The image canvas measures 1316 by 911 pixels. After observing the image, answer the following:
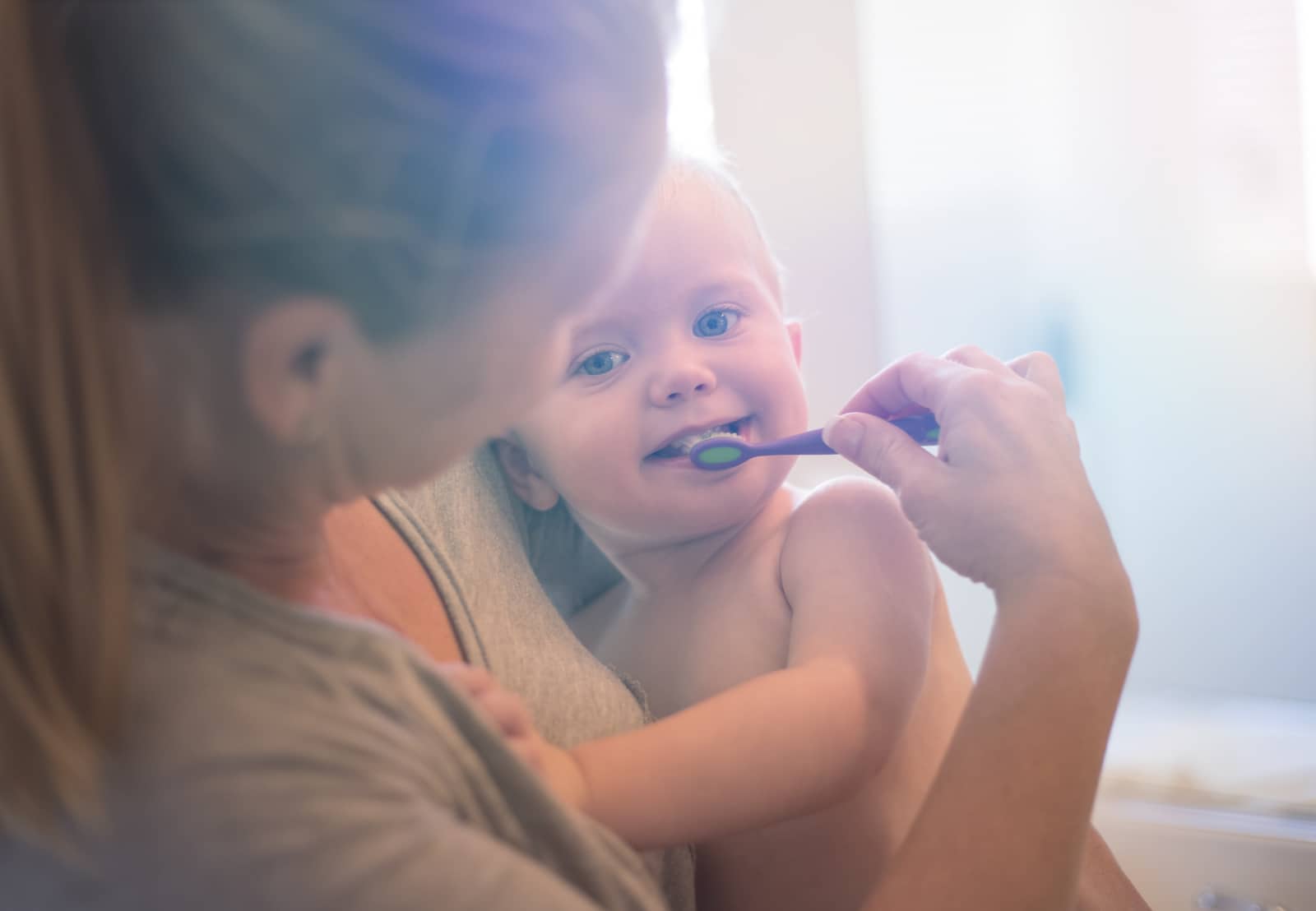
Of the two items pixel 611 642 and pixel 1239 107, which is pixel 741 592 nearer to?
pixel 611 642

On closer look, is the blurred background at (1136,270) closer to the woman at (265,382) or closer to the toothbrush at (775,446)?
the toothbrush at (775,446)

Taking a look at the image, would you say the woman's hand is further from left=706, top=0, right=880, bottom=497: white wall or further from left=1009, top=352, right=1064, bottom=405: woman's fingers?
left=706, top=0, right=880, bottom=497: white wall

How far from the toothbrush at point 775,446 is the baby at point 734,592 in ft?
0.07

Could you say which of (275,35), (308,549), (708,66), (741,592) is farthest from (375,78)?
(708,66)

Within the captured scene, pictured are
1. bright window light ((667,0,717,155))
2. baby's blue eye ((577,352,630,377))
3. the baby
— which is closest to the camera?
the baby

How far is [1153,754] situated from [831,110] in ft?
3.07

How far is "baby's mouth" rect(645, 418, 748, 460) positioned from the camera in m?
Result: 0.80

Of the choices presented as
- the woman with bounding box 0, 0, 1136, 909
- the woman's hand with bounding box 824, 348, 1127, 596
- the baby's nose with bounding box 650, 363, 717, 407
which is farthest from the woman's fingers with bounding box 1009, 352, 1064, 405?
the woman with bounding box 0, 0, 1136, 909

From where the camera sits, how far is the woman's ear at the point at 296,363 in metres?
0.35

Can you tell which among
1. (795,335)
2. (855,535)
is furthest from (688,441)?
(795,335)

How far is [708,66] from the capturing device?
147cm

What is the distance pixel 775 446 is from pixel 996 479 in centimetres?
20

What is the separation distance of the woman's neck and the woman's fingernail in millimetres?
161

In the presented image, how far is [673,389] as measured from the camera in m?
0.79
